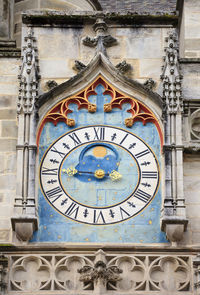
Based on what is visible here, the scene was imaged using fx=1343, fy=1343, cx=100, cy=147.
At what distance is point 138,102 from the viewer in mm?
18438

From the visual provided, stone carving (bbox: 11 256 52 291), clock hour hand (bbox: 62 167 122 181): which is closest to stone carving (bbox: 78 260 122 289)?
stone carving (bbox: 11 256 52 291)

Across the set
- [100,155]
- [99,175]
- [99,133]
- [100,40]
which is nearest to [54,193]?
[99,175]

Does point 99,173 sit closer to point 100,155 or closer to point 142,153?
point 100,155

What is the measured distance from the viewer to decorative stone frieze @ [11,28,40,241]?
1716cm

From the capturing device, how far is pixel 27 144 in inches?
701

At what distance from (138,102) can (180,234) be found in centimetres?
223

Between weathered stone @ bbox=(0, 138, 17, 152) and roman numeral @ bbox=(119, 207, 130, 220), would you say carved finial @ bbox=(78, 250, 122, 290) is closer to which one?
roman numeral @ bbox=(119, 207, 130, 220)

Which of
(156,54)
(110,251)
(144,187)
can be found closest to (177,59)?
(156,54)

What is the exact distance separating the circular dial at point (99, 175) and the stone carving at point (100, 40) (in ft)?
4.08

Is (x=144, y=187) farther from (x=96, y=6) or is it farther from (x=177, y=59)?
(x=96, y=6)

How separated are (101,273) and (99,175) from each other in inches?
64.5

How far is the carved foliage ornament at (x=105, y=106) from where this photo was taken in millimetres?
18312

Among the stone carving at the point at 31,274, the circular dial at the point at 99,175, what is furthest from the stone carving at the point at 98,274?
the circular dial at the point at 99,175

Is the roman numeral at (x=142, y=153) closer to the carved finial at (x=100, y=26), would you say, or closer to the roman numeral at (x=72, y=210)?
the roman numeral at (x=72, y=210)
